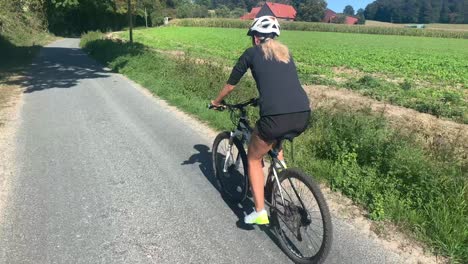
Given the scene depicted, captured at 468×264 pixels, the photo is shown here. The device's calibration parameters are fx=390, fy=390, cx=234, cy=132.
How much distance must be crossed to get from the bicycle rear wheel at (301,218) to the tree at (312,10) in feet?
388

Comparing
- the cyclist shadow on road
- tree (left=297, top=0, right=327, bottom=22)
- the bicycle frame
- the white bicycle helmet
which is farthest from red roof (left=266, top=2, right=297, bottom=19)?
the white bicycle helmet

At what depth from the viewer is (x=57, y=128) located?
8.33 m

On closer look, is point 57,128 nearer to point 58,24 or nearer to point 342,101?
point 342,101

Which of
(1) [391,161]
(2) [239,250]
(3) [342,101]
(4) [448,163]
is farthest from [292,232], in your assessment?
(3) [342,101]

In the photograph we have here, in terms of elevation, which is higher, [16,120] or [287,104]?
[287,104]

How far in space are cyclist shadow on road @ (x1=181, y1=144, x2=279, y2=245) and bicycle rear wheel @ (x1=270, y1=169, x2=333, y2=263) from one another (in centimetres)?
26

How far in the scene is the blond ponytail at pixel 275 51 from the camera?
3504 mm

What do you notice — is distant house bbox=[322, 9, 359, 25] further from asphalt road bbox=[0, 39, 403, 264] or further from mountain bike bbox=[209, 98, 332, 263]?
mountain bike bbox=[209, 98, 332, 263]

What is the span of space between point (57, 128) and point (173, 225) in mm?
5165

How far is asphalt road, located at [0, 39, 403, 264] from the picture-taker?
381 centimetres

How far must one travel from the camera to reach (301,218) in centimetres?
364

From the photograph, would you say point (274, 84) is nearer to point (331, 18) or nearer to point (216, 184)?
point (216, 184)

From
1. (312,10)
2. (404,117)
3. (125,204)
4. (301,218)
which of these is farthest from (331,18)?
(301,218)

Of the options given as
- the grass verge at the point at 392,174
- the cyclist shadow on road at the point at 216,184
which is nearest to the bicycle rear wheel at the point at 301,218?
the cyclist shadow on road at the point at 216,184
